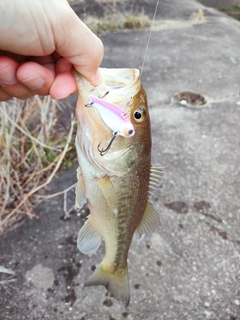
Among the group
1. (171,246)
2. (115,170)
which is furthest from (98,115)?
(171,246)

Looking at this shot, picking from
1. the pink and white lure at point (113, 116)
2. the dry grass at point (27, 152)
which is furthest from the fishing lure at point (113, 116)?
the dry grass at point (27, 152)

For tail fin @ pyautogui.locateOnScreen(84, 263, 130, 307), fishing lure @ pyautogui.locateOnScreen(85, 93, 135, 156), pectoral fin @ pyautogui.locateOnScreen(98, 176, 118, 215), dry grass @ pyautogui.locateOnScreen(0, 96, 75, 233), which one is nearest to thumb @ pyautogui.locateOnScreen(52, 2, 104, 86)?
fishing lure @ pyautogui.locateOnScreen(85, 93, 135, 156)

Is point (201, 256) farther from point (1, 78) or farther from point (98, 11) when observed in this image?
point (98, 11)

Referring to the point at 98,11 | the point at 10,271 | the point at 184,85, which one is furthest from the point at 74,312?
the point at 98,11

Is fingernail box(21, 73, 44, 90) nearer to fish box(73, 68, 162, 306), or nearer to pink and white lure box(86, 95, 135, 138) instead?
fish box(73, 68, 162, 306)

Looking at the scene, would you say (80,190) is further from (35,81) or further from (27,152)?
(27,152)

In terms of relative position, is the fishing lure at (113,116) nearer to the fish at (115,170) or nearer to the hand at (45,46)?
the fish at (115,170)
